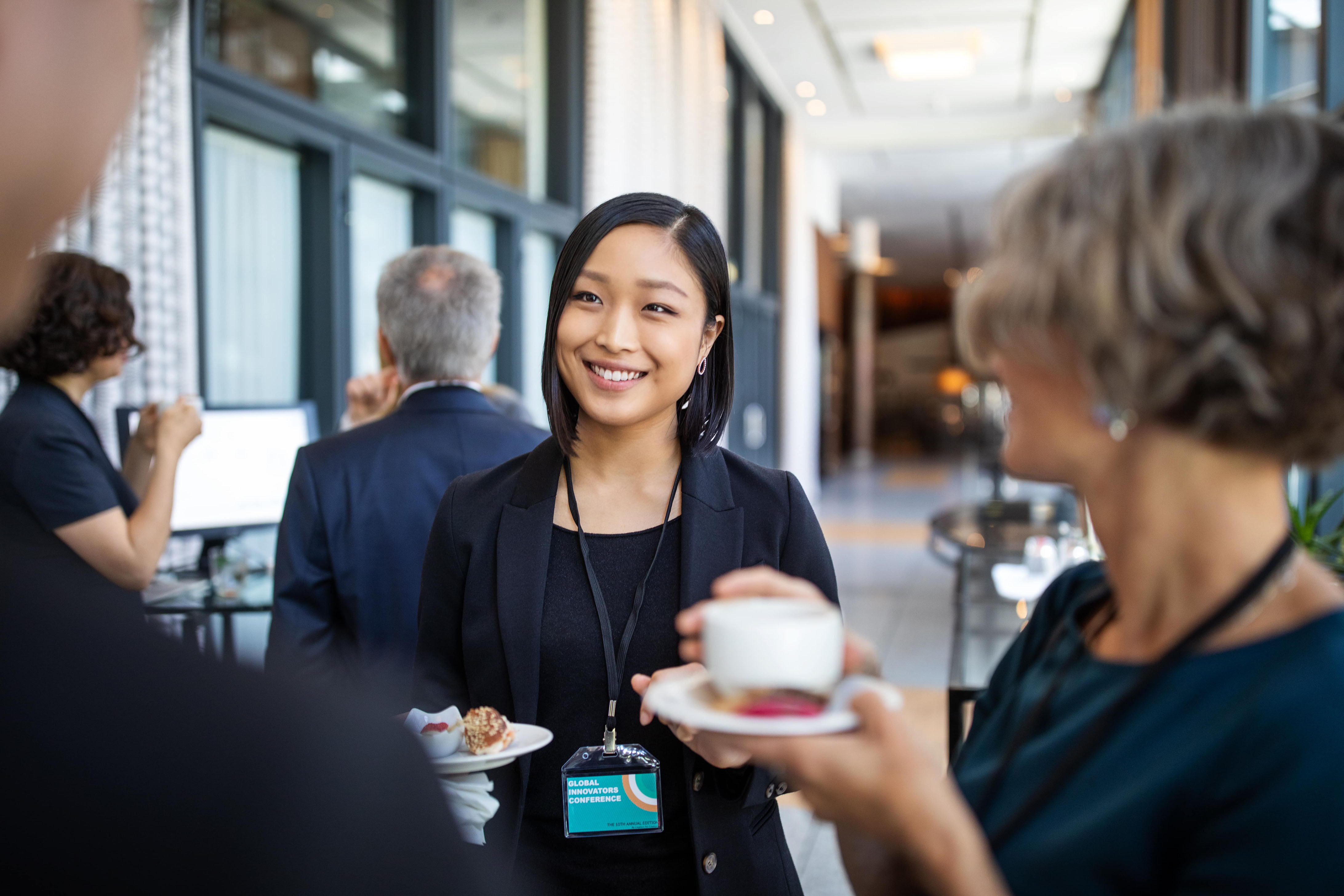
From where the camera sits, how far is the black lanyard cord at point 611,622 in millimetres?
1460

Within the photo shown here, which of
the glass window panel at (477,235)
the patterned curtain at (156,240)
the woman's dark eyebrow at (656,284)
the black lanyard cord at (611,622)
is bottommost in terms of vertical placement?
the black lanyard cord at (611,622)

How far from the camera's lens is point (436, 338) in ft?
7.65

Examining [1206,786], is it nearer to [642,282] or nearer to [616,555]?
[616,555]

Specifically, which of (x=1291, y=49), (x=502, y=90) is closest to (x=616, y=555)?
(x=1291, y=49)

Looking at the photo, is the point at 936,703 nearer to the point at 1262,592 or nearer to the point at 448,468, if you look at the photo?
the point at 448,468

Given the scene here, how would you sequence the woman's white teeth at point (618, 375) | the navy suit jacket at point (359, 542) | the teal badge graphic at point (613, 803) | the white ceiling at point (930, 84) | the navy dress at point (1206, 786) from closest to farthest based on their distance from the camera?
the navy dress at point (1206, 786) → the teal badge graphic at point (613, 803) → the woman's white teeth at point (618, 375) → the navy suit jacket at point (359, 542) → the white ceiling at point (930, 84)

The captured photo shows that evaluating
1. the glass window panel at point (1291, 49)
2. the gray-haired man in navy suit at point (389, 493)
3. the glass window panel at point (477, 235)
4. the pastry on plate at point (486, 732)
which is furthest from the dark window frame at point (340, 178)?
the glass window panel at point (1291, 49)

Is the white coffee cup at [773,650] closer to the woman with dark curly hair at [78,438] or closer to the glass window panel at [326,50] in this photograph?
the woman with dark curly hair at [78,438]

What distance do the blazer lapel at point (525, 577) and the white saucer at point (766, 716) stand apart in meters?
0.63

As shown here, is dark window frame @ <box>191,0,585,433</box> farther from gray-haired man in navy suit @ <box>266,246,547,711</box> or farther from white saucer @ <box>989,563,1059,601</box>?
white saucer @ <box>989,563,1059,601</box>

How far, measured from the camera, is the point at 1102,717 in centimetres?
78

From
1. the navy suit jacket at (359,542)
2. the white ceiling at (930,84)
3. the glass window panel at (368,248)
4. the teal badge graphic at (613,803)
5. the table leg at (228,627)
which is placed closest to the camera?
the teal badge graphic at (613,803)

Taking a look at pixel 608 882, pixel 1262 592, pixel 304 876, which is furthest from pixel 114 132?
pixel 608 882

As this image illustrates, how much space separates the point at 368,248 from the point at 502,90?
1960 millimetres
